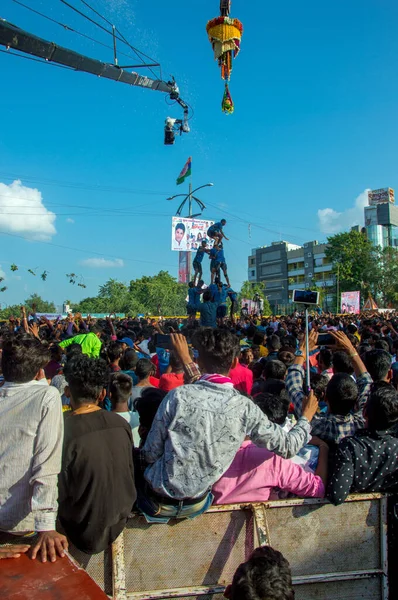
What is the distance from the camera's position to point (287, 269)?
101m

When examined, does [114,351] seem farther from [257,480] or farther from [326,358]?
[257,480]

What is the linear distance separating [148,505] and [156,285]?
75.2 metres

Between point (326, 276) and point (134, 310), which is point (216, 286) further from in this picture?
point (326, 276)

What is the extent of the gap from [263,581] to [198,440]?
2.52 feet

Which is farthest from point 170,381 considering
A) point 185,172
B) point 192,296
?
point 185,172

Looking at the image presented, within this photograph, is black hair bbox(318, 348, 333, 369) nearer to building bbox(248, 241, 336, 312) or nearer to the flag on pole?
the flag on pole

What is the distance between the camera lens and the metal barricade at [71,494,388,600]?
271 centimetres

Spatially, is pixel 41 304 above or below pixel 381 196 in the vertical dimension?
below

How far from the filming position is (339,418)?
139 inches

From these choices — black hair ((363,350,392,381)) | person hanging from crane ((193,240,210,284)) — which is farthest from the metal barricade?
person hanging from crane ((193,240,210,284))

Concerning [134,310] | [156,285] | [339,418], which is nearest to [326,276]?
[156,285]

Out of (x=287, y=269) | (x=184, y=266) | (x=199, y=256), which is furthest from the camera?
(x=287, y=269)

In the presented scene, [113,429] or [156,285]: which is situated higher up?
[156,285]

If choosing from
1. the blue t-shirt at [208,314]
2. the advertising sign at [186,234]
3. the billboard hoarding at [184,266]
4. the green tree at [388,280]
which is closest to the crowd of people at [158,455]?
the blue t-shirt at [208,314]
